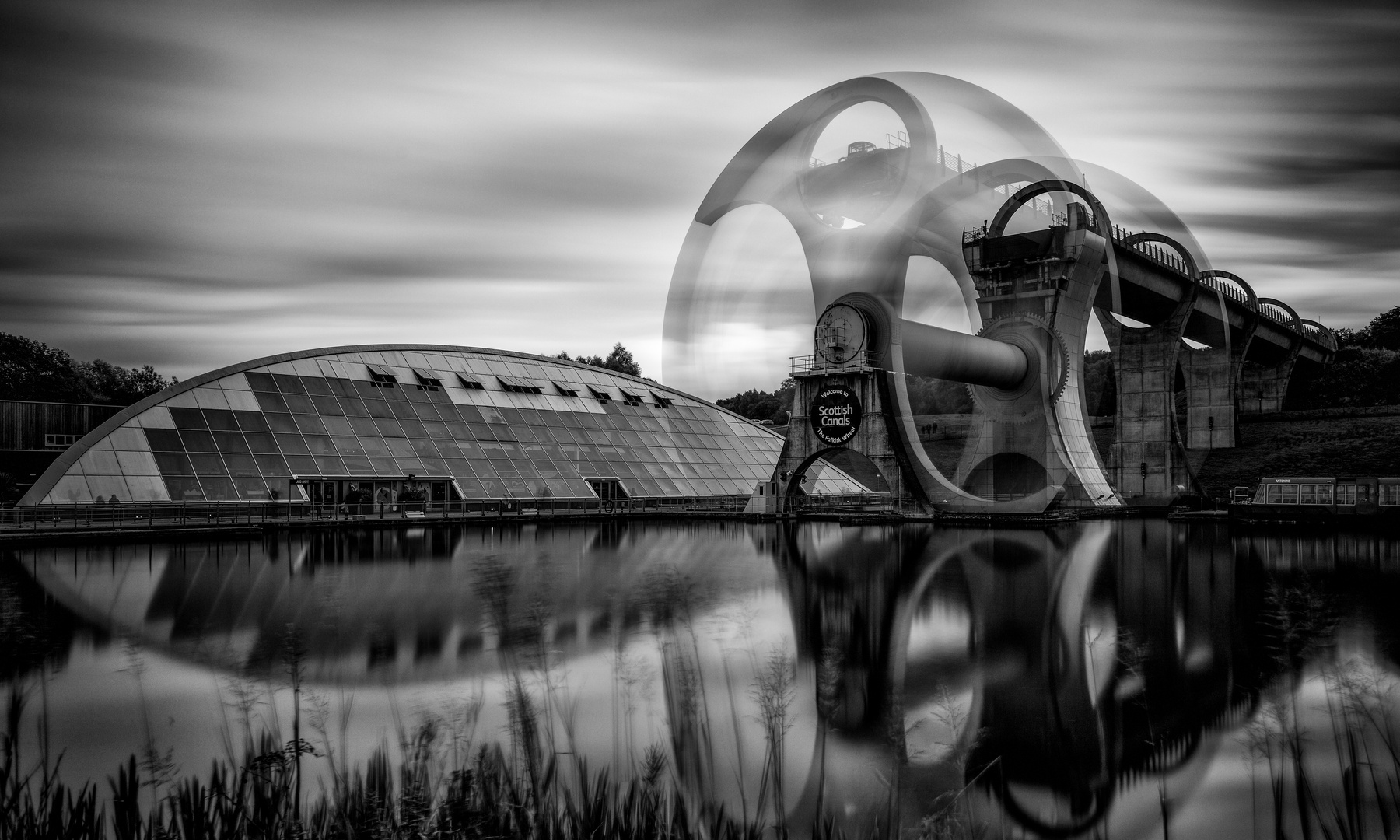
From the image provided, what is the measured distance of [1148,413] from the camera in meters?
64.3

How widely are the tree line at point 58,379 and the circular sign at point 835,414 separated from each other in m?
69.2

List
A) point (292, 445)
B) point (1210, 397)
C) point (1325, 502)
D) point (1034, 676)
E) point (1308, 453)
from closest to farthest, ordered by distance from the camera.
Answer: point (1034, 676)
point (1325, 502)
point (292, 445)
point (1308, 453)
point (1210, 397)

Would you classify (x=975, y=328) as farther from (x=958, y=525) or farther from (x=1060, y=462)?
(x=958, y=525)

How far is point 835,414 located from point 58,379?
84.9 m

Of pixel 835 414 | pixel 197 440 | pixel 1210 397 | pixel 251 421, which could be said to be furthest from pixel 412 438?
pixel 1210 397

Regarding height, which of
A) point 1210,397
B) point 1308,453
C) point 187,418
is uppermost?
point 1210,397

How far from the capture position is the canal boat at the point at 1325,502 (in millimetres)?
42375

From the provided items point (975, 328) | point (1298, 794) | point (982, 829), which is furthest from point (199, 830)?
point (975, 328)

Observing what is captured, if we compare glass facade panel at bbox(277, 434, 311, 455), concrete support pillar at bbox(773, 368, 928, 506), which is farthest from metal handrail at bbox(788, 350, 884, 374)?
glass facade panel at bbox(277, 434, 311, 455)

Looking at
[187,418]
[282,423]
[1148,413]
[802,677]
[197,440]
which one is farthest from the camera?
[1148,413]

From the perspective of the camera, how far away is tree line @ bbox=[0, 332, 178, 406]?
86250 mm

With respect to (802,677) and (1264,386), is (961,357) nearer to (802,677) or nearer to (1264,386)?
(802,677)

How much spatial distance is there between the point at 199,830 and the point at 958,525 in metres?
40.0

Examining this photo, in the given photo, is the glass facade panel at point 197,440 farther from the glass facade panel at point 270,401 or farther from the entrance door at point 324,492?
the entrance door at point 324,492
